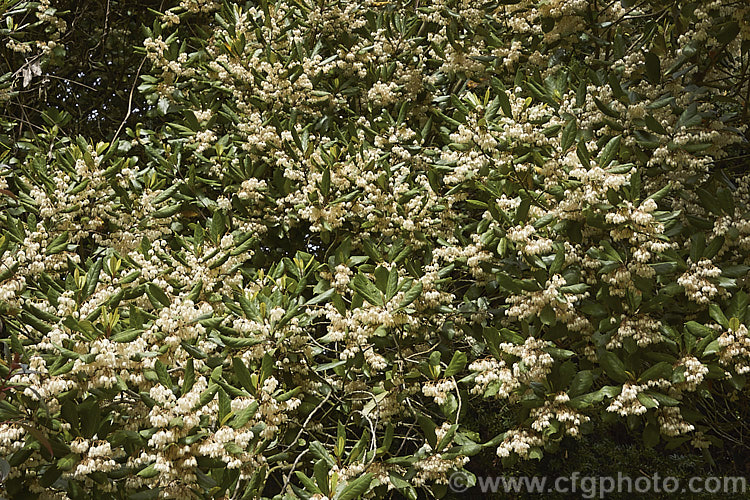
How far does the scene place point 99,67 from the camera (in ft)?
17.3

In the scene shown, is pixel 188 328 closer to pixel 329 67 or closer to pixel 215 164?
pixel 215 164

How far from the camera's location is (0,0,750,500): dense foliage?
2719 mm

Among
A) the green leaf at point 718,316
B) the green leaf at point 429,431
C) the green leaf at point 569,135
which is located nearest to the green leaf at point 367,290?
the green leaf at point 429,431

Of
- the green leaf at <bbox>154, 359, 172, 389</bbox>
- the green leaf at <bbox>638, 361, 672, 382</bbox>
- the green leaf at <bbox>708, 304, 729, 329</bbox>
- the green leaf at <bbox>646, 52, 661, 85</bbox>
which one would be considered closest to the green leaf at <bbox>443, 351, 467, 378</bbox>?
the green leaf at <bbox>638, 361, 672, 382</bbox>

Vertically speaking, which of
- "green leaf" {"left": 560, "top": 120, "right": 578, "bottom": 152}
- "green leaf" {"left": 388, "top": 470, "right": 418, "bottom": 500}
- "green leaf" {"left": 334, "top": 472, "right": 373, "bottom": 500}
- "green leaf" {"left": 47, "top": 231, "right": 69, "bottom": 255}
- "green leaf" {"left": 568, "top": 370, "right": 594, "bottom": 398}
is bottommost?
"green leaf" {"left": 388, "top": 470, "right": 418, "bottom": 500}

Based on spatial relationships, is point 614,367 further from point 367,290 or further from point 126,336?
point 126,336

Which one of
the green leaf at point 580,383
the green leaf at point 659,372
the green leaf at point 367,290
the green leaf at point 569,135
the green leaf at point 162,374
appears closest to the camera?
the green leaf at point 162,374

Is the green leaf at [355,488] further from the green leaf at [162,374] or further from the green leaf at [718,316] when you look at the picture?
the green leaf at [718,316]

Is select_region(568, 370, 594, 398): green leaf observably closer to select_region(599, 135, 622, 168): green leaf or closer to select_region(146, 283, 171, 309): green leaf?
select_region(599, 135, 622, 168): green leaf

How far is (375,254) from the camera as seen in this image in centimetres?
341

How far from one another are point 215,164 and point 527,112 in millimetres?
1681

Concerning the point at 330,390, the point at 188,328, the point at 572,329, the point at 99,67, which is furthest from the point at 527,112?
the point at 99,67

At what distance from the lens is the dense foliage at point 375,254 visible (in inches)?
107

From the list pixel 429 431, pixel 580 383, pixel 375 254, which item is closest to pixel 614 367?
pixel 580 383
